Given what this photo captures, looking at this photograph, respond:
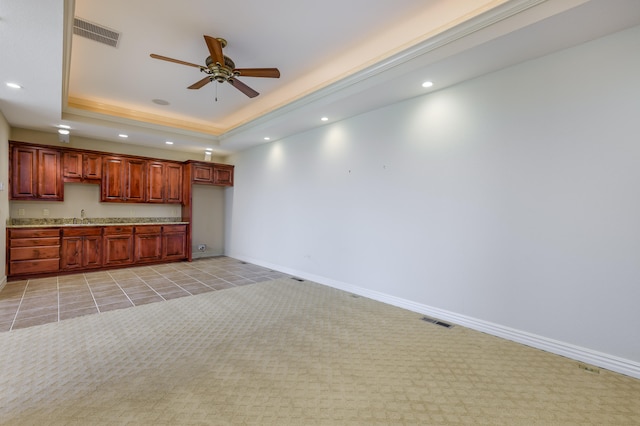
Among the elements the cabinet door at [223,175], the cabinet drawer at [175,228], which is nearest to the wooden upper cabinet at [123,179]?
the cabinet drawer at [175,228]

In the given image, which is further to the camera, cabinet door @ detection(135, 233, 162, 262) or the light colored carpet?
cabinet door @ detection(135, 233, 162, 262)

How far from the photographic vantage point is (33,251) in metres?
4.83

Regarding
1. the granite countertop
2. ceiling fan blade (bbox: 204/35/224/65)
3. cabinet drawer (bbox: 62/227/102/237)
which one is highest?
ceiling fan blade (bbox: 204/35/224/65)

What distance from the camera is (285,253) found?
18.6ft

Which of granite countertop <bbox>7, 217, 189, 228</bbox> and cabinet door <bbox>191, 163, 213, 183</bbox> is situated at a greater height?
cabinet door <bbox>191, 163, 213, 183</bbox>

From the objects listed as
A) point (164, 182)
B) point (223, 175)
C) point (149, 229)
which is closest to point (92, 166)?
point (164, 182)

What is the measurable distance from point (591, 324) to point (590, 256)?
0.58 metres

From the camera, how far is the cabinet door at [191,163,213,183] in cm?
671

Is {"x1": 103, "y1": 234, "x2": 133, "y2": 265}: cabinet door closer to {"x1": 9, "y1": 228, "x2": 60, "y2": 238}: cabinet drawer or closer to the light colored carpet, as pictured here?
{"x1": 9, "y1": 228, "x2": 60, "y2": 238}: cabinet drawer

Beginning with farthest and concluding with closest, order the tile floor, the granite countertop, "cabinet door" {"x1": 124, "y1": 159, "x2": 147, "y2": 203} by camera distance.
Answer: "cabinet door" {"x1": 124, "y1": 159, "x2": 147, "y2": 203}, the granite countertop, the tile floor

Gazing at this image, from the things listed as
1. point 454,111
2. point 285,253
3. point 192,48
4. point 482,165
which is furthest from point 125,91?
point 482,165

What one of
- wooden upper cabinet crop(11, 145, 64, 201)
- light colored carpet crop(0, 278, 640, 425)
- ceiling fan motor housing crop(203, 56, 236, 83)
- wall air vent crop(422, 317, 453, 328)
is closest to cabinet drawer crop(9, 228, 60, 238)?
wooden upper cabinet crop(11, 145, 64, 201)

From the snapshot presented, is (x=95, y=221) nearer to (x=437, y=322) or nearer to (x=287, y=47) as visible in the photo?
(x=287, y=47)

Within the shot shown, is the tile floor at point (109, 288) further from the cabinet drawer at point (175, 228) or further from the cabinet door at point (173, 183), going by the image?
the cabinet door at point (173, 183)
